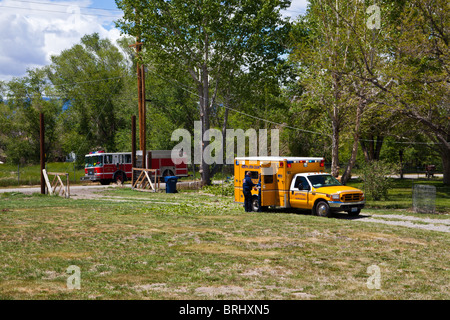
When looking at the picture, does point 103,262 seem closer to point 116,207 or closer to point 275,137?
point 116,207

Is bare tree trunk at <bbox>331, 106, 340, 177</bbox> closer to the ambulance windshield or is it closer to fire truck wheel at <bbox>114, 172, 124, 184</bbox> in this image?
the ambulance windshield

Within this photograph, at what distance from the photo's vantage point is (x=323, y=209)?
17719mm

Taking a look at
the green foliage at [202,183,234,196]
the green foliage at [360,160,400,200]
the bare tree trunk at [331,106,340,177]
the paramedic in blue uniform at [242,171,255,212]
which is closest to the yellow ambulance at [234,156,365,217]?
the paramedic in blue uniform at [242,171,255,212]

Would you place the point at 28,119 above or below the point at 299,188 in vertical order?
above

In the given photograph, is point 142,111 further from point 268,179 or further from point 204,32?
point 268,179

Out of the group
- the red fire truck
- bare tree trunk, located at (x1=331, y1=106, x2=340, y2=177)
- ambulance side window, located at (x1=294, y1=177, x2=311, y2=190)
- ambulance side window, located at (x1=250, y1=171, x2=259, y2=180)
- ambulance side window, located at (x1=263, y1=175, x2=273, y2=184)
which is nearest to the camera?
ambulance side window, located at (x1=294, y1=177, x2=311, y2=190)

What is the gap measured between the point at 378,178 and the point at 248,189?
1007 cm

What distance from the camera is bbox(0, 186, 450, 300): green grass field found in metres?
7.11

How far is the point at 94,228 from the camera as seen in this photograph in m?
12.9

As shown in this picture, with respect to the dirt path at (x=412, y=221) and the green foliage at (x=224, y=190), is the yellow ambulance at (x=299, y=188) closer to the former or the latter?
the dirt path at (x=412, y=221)

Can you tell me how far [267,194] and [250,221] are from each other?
3.92 m

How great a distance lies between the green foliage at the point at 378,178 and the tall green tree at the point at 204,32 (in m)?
13.1

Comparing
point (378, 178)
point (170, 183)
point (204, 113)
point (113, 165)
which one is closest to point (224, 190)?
point (170, 183)

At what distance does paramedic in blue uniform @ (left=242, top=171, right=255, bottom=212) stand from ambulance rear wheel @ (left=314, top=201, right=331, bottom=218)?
8.76 feet
